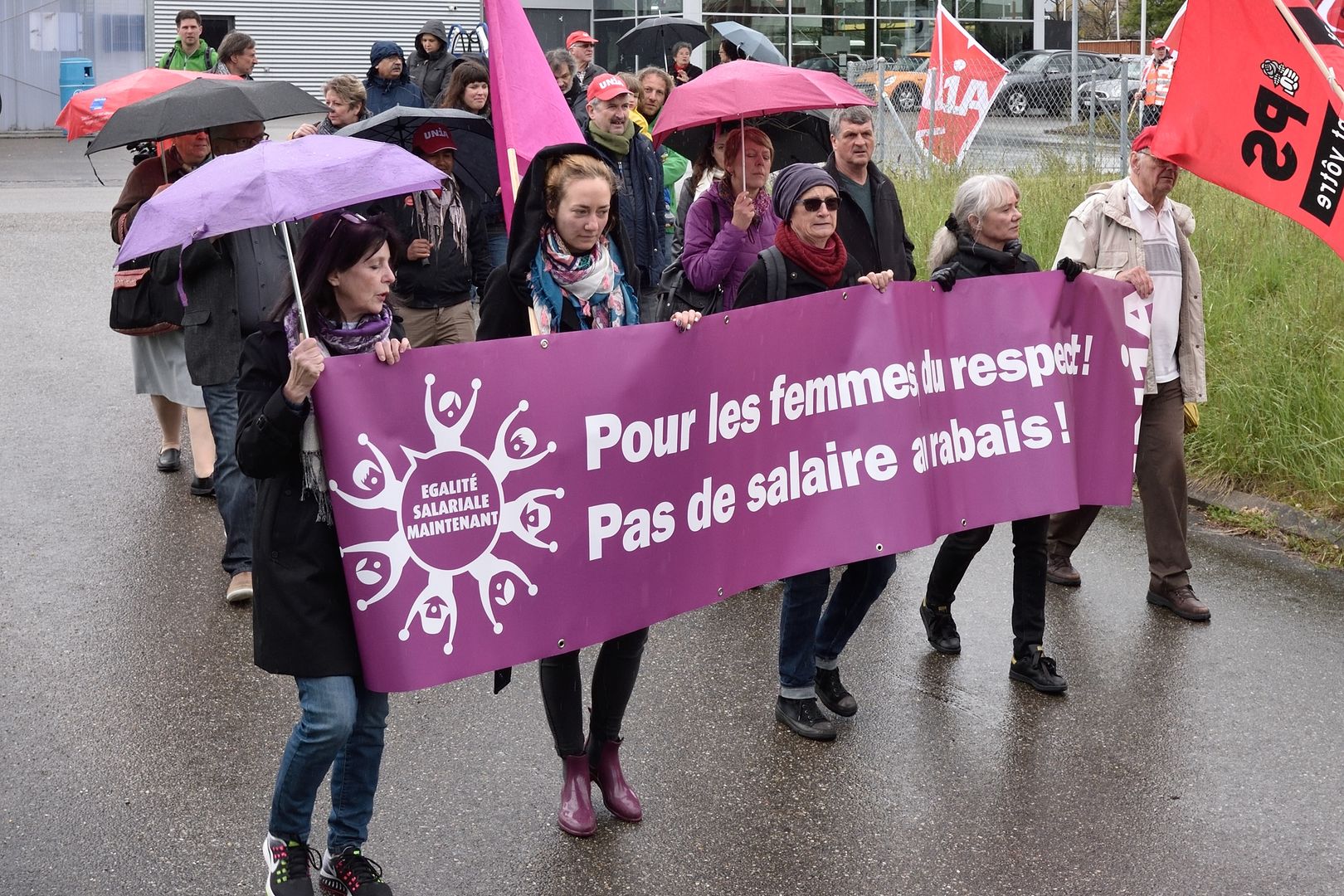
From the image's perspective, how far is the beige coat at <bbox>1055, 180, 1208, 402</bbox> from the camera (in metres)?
6.08

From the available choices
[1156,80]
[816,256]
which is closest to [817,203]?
[816,256]

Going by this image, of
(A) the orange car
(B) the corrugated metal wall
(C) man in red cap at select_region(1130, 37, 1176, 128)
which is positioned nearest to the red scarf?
(C) man in red cap at select_region(1130, 37, 1176, 128)

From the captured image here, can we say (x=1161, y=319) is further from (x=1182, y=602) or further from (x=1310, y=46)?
(x=1310, y=46)

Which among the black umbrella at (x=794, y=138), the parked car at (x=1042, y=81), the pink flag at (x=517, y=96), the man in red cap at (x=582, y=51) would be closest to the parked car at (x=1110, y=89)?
the parked car at (x=1042, y=81)

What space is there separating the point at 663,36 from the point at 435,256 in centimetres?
744

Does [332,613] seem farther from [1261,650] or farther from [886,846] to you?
[1261,650]

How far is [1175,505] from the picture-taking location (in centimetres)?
628

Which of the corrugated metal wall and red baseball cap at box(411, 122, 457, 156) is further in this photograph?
the corrugated metal wall

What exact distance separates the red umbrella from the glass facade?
2539cm

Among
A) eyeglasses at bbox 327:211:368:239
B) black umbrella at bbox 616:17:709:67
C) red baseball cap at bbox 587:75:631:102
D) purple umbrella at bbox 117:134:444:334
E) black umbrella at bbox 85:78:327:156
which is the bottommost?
eyeglasses at bbox 327:211:368:239

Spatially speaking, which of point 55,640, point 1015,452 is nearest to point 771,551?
point 1015,452

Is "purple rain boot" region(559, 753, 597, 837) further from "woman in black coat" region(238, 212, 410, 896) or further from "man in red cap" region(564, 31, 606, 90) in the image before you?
"man in red cap" region(564, 31, 606, 90)

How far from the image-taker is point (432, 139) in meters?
7.41

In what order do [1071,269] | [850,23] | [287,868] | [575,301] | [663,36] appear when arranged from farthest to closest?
[850,23] < [663,36] < [1071,269] < [575,301] < [287,868]
